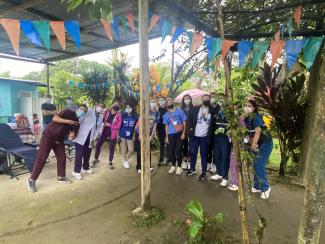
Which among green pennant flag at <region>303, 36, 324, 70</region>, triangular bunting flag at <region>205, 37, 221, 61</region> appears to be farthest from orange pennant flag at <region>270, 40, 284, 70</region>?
triangular bunting flag at <region>205, 37, 221, 61</region>

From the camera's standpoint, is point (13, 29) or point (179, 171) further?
point (179, 171)

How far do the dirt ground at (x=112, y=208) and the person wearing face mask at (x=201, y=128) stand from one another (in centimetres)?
60

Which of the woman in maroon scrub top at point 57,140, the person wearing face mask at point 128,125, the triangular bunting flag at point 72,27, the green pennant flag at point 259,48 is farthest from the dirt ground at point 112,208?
the triangular bunting flag at point 72,27

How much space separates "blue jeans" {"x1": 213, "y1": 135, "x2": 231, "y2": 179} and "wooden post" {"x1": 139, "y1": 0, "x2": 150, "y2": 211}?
6.05 feet

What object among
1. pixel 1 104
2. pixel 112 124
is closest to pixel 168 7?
pixel 112 124

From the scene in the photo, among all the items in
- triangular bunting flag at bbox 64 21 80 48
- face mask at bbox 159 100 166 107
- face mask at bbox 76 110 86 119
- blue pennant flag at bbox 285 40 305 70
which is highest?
triangular bunting flag at bbox 64 21 80 48

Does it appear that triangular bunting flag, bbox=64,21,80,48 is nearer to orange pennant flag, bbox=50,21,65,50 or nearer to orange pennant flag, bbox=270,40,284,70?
orange pennant flag, bbox=50,21,65,50

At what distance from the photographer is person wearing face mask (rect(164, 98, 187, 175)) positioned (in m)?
5.46

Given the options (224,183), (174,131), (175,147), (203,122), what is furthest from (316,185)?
(175,147)

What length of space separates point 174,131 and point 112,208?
7.28 ft

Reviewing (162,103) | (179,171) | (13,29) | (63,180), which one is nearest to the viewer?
(13,29)

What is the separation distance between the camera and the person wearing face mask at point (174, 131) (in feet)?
17.9

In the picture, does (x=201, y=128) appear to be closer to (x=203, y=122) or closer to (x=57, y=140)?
(x=203, y=122)

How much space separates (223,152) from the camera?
481 centimetres
